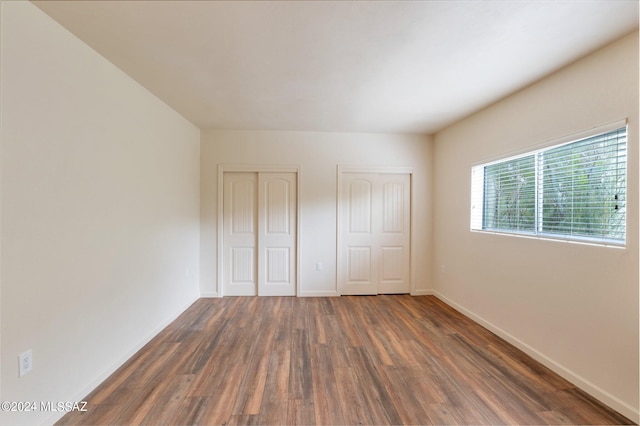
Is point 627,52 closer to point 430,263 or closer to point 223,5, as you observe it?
point 223,5

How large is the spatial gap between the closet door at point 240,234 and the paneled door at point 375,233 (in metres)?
1.37

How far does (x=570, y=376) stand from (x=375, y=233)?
2.41 metres

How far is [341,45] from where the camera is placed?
1684 mm

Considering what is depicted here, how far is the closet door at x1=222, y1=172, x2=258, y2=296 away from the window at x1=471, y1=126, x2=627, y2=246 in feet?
10.3

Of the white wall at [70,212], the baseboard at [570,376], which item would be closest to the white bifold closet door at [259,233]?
the white wall at [70,212]

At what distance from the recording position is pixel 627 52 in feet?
5.10

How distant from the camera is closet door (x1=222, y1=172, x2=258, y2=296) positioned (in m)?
3.65

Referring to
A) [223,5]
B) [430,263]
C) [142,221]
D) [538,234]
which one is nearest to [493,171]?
[538,234]

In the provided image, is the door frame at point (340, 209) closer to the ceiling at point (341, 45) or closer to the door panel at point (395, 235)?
the door panel at point (395, 235)

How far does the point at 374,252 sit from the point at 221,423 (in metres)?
2.83

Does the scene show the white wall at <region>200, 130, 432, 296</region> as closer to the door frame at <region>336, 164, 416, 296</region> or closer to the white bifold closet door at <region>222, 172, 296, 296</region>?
the door frame at <region>336, 164, 416, 296</region>

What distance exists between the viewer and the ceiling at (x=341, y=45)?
138cm

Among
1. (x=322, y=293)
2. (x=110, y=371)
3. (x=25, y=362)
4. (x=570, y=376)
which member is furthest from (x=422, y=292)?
(x=25, y=362)

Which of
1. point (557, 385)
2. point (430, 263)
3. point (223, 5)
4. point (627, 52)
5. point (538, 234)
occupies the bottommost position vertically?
point (557, 385)
